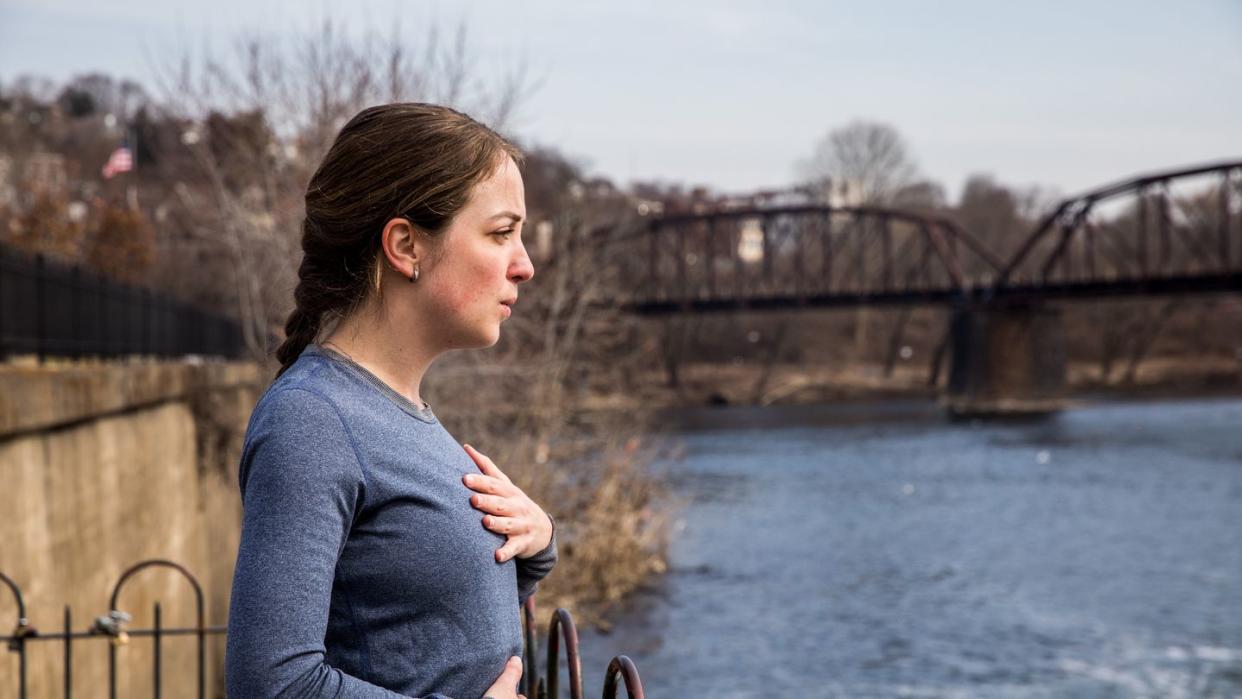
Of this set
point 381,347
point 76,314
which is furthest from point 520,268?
point 76,314

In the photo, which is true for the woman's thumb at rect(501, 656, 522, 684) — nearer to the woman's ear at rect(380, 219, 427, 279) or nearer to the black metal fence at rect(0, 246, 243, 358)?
the woman's ear at rect(380, 219, 427, 279)

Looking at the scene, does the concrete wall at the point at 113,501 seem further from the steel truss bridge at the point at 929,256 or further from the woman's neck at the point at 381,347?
the steel truss bridge at the point at 929,256

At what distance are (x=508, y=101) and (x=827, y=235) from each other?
81.6 m

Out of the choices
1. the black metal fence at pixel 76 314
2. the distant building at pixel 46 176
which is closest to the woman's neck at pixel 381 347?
the black metal fence at pixel 76 314

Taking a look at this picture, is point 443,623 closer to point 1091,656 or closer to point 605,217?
point 1091,656

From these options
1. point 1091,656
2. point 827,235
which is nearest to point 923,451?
point 1091,656

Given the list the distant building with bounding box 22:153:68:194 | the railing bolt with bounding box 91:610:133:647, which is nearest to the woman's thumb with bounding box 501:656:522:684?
the railing bolt with bounding box 91:610:133:647

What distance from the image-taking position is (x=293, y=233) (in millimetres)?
15688

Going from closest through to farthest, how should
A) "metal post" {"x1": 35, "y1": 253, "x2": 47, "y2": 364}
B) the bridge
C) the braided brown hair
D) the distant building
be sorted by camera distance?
the braided brown hair
"metal post" {"x1": 35, "y1": 253, "x2": 47, "y2": 364}
the distant building
the bridge

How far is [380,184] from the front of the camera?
193 cm

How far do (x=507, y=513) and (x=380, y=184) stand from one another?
0.48m

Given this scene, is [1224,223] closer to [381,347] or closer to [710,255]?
[710,255]

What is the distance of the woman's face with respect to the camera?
6.48 ft

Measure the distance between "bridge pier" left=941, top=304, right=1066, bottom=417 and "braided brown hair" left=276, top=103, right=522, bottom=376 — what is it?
2991 inches
